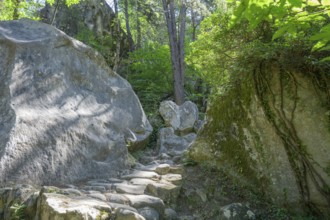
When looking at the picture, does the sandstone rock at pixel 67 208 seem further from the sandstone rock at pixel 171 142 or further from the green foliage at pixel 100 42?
the green foliage at pixel 100 42

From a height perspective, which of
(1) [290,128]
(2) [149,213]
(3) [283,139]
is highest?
(1) [290,128]

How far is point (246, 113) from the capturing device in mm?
5012

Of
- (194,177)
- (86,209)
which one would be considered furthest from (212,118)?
(86,209)

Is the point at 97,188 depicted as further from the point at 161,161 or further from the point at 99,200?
the point at 161,161

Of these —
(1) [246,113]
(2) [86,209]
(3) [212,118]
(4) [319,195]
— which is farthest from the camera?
(3) [212,118]

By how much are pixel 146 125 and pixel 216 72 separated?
9.08 ft

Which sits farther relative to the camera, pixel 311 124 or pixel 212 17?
pixel 212 17

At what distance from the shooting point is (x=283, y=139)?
4.61 meters

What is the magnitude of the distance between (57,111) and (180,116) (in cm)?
447

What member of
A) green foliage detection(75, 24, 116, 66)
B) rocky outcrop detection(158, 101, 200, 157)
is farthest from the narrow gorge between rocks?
green foliage detection(75, 24, 116, 66)

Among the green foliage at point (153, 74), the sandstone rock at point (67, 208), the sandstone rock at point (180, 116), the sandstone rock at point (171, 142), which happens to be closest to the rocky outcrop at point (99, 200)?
the sandstone rock at point (67, 208)

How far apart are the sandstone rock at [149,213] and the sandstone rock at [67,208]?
0.43 metres

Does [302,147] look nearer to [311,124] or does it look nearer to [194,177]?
[311,124]

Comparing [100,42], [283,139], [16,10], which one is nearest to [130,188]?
[283,139]
